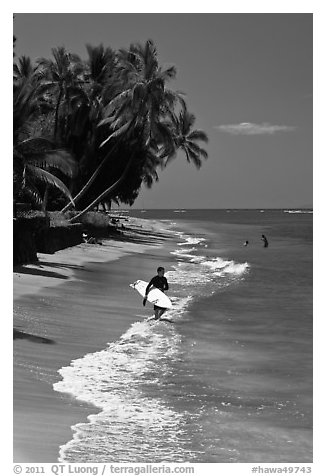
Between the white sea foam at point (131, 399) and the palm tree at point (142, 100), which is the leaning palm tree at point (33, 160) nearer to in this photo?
the white sea foam at point (131, 399)

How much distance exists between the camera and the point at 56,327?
27.1ft

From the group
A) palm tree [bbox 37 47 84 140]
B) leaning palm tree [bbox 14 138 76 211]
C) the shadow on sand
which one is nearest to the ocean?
the shadow on sand

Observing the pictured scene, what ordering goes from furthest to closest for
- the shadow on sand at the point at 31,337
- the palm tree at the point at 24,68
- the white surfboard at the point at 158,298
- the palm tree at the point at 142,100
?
1. the palm tree at the point at 142,100
2. the palm tree at the point at 24,68
3. the white surfboard at the point at 158,298
4. the shadow on sand at the point at 31,337

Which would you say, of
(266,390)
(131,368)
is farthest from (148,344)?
(266,390)

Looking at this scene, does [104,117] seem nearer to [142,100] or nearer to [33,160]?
[142,100]

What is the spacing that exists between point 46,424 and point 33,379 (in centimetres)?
104

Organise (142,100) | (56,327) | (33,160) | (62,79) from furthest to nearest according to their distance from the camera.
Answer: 1. (62,79)
2. (142,100)
3. (33,160)
4. (56,327)

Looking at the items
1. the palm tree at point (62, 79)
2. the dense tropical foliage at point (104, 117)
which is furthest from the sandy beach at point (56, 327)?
the palm tree at point (62, 79)

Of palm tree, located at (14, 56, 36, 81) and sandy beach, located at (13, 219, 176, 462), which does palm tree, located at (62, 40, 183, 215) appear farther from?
sandy beach, located at (13, 219, 176, 462)

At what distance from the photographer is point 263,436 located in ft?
17.3

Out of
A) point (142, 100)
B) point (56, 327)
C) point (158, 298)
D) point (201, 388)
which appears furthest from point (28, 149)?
point (142, 100)

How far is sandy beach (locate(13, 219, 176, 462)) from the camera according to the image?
16.9ft

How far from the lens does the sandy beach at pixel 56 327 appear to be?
5.14 metres
